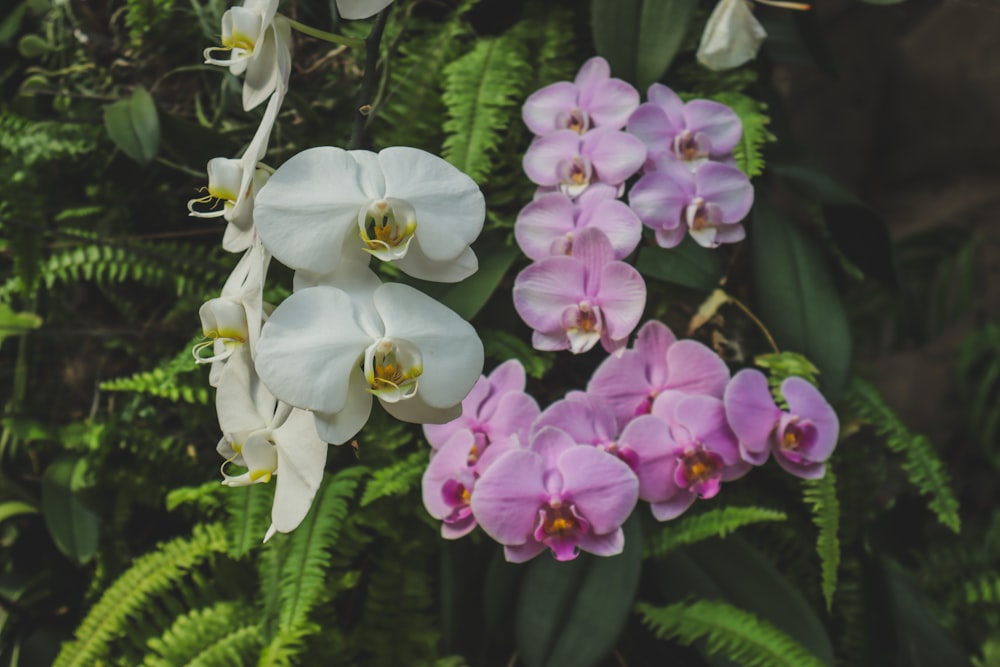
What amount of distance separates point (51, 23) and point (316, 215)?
0.94 m

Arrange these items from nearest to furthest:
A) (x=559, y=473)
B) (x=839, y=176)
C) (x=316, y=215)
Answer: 1. (x=316, y=215)
2. (x=559, y=473)
3. (x=839, y=176)

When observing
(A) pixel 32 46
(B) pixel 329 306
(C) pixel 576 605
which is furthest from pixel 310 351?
(A) pixel 32 46

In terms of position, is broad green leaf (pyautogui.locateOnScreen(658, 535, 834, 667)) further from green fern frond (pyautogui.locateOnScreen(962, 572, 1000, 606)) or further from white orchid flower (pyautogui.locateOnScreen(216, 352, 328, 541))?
white orchid flower (pyautogui.locateOnScreen(216, 352, 328, 541))

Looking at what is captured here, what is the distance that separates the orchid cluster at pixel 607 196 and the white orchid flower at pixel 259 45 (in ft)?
0.89

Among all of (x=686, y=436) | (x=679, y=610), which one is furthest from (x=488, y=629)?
(x=686, y=436)

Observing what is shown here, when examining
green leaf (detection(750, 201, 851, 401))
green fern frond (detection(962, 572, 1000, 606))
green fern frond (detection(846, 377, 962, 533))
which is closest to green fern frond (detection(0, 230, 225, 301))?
green leaf (detection(750, 201, 851, 401))

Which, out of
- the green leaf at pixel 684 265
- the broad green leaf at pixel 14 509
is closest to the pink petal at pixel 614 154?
the green leaf at pixel 684 265

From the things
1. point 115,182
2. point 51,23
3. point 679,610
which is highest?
point 51,23

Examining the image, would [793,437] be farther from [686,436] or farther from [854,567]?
[854,567]

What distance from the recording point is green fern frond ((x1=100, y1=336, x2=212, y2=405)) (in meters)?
0.90

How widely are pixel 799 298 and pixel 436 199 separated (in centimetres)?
62

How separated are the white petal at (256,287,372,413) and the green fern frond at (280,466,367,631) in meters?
0.41

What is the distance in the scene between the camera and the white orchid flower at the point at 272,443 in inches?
19.0

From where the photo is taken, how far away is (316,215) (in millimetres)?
482
